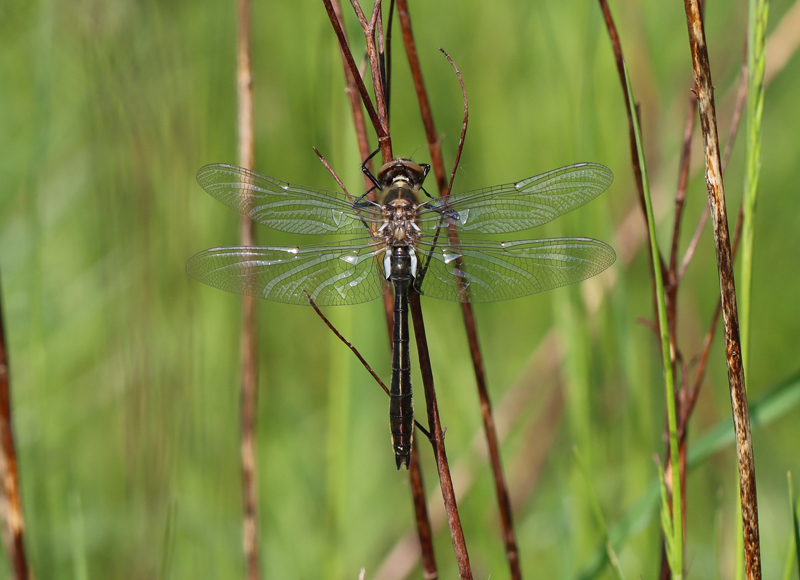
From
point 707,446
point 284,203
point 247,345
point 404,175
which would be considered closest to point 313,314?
point 247,345

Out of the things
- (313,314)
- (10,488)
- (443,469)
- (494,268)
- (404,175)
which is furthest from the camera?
(313,314)

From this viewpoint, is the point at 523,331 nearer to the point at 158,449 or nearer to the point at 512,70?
the point at 512,70

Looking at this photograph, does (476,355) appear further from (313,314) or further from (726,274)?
(313,314)

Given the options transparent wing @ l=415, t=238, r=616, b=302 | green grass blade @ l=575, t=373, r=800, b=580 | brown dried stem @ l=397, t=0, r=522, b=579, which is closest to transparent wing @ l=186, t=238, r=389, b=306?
transparent wing @ l=415, t=238, r=616, b=302

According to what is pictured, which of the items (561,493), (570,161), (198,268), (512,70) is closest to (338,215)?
(198,268)

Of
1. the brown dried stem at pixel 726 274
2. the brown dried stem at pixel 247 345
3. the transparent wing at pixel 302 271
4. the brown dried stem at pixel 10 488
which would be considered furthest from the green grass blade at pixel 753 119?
the brown dried stem at pixel 10 488

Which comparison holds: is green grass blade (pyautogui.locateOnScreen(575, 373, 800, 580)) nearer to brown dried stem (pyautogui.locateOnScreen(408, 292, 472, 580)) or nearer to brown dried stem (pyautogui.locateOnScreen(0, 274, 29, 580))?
brown dried stem (pyautogui.locateOnScreen(408, 292, 472, 580))
